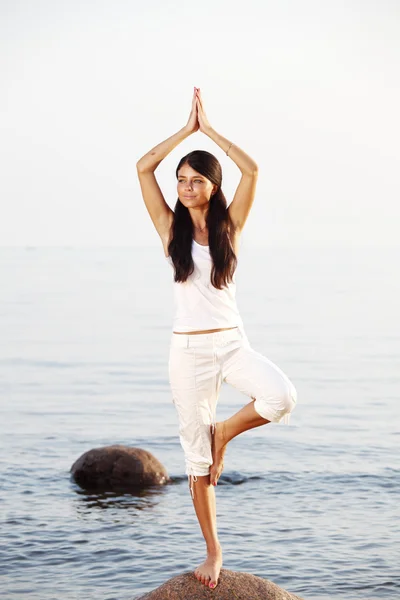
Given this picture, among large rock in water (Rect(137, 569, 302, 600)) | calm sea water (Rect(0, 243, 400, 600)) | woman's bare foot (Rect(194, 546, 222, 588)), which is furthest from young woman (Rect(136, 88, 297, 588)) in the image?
calm sea water (Rect(0, 243, 400, 600))

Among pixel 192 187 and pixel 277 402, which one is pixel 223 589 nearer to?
pixel 277 402

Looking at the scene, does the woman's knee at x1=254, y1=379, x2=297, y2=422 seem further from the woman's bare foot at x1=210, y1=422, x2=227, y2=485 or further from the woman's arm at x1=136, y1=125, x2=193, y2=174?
the woman's arm at x1=136, y1=125, x2=193, y2=174

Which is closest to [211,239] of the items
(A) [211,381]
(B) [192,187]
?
(B) [192,187]

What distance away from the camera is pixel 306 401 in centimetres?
2059

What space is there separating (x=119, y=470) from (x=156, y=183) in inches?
270

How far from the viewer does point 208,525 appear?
7.09 metres

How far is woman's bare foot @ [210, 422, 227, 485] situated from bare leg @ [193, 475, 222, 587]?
6cm

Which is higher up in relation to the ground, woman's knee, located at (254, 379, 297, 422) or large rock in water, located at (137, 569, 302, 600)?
woman's knee, located at (254, 379, 297, 422)

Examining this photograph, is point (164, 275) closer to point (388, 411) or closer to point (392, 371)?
point (392, 371)

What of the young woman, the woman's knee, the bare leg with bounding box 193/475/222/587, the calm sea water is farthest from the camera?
the calm sea water

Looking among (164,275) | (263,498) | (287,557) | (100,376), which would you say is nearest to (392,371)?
(100,376)

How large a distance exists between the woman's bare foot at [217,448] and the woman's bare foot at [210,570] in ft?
1.71

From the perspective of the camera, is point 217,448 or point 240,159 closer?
point 240,159

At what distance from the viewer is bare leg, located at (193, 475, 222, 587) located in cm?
703
